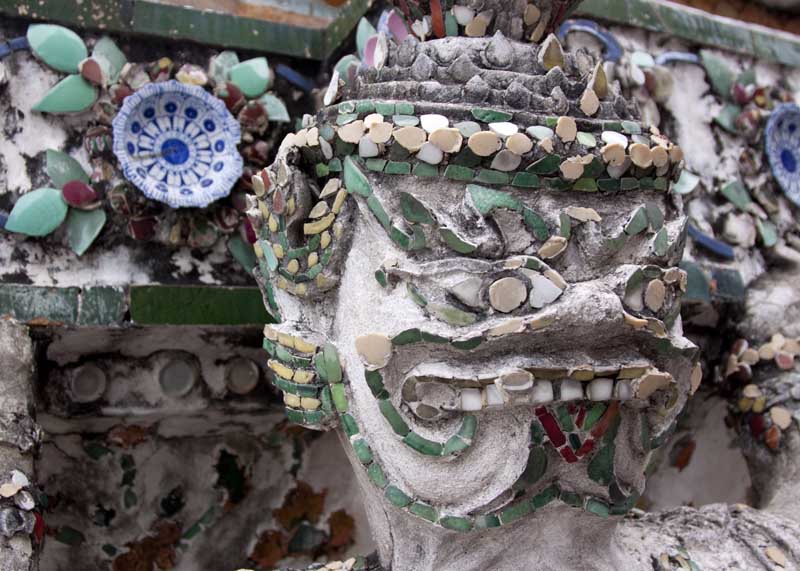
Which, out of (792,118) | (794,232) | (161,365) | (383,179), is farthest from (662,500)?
(383,179)

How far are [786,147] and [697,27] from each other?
0.32 metres

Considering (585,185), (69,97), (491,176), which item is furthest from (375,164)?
(69,97)

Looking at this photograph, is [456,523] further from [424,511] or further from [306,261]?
[306,261]

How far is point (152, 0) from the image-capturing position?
1913 mm

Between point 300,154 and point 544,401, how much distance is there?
472 mm

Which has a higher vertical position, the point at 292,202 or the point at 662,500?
the point at 292,202

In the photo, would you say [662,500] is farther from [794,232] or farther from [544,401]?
[544,401]

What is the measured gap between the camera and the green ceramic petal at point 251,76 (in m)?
1.94

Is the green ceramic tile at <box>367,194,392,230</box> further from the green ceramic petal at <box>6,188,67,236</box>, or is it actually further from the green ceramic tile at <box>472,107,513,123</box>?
the green ceramic petal at <box>6,188,67,236</box>

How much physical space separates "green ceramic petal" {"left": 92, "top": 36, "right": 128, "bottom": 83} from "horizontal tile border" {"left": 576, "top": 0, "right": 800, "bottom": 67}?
2.76ft

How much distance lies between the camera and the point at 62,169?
180 cm

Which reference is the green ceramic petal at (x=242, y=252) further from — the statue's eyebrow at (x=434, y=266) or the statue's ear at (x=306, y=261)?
the statue's eyebrow at (x=434, y=266)

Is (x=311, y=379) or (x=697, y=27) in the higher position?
(x=697, y=27)

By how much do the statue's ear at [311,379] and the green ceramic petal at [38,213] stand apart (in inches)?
21.9
